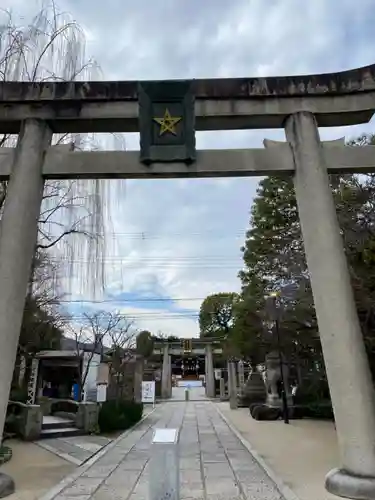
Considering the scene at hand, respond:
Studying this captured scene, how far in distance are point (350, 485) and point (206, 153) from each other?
4.68 m

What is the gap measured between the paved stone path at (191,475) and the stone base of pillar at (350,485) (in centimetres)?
69

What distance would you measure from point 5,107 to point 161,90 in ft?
8.15

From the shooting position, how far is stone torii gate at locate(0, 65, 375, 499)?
17.8ft

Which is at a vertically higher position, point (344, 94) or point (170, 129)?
point (344, 94)

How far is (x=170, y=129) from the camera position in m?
6.21

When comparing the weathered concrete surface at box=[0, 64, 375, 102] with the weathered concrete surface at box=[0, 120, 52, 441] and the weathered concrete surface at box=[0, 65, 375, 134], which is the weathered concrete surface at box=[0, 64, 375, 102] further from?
the weathered concrete surface at box=[0, 120, 52, 441]

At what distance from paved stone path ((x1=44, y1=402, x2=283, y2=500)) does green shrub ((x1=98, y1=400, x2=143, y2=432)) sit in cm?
205

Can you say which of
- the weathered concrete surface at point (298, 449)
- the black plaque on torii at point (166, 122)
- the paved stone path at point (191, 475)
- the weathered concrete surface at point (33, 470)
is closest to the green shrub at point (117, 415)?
the paved stone path at point (191, 475)

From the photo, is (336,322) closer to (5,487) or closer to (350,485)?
(350,485)

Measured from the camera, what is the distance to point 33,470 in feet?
24.0

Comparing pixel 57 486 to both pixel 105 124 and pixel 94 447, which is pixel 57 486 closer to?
pixel 94 447

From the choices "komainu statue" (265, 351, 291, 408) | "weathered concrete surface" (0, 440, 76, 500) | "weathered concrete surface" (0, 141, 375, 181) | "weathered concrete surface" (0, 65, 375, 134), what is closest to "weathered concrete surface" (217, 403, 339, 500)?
"komainu statue" (265, 351, 291, 408)

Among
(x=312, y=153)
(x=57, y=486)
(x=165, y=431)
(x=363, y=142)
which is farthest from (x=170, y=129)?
(x=363, y=142)

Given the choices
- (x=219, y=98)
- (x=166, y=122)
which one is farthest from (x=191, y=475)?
(x=219, y=98)
